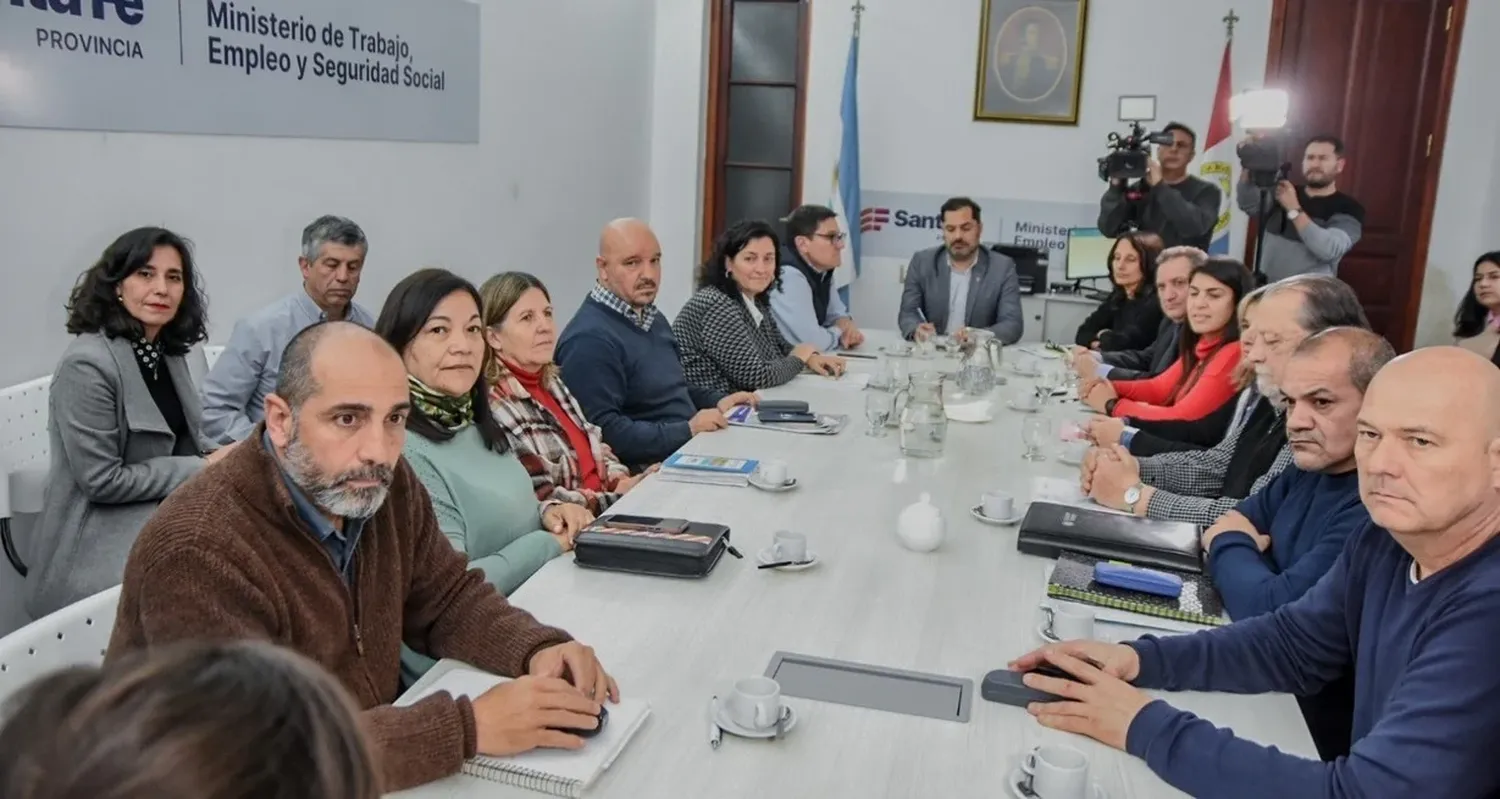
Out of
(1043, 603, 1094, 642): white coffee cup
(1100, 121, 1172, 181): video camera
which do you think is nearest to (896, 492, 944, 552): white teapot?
(1043, 603, 1094, 642): white coffee cup

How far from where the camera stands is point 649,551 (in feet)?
6.61

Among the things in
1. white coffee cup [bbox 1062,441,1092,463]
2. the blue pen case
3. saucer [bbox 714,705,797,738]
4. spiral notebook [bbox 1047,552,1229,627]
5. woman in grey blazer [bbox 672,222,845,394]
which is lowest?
saucer [bbox 714,705,797,738]

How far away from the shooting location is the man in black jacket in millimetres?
4148

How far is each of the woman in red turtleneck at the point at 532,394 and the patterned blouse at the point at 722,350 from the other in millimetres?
1077

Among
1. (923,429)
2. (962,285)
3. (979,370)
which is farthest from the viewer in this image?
(962,285)

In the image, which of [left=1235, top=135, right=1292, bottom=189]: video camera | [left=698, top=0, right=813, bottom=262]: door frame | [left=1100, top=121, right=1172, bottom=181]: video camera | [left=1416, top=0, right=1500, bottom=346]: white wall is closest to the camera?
[left=1235, top=135, right=1292, bottom=189]: video camera

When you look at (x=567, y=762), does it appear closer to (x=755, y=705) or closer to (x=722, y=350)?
(x=755, y=705)

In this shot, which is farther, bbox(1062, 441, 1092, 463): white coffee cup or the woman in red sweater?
the woman in red sweater

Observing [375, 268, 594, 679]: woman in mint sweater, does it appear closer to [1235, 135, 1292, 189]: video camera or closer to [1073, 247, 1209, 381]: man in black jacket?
[1073, 247, 1209, 381]: man in black jacket

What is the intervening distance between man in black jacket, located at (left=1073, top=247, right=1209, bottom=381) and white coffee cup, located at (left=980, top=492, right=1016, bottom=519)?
1.76m

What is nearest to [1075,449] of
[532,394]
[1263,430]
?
[1263,430]

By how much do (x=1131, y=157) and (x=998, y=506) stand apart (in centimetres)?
397

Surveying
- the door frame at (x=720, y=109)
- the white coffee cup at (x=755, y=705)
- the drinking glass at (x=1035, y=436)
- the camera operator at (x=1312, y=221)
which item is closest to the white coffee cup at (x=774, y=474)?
the drinking glass at (x=1035, y=436)

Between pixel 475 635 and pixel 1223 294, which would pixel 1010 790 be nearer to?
pixel 475 635
